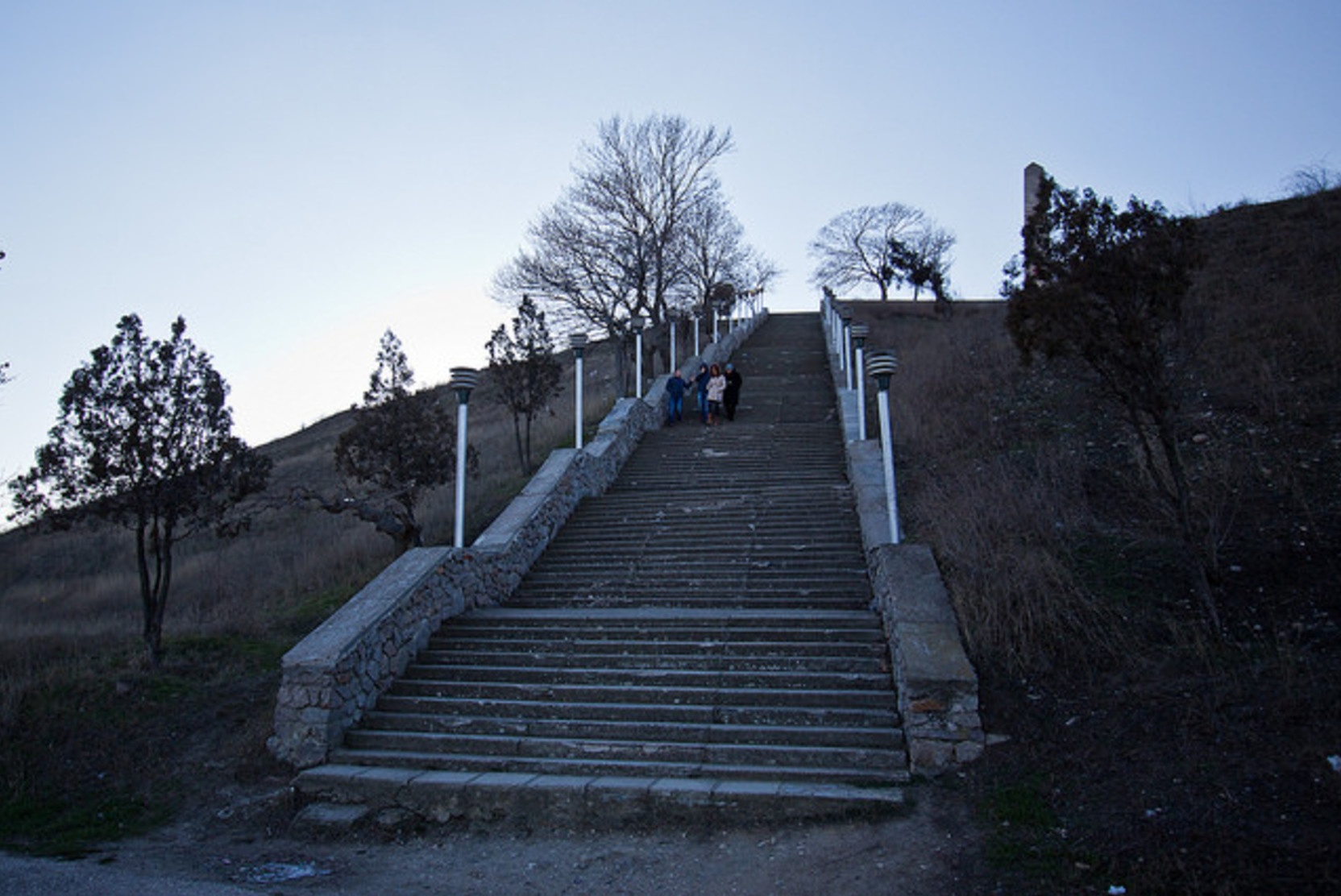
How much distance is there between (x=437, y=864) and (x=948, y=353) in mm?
17926

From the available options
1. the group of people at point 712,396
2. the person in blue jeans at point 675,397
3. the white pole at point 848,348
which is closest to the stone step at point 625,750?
the white pole at point 848,348

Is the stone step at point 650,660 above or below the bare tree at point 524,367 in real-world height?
below

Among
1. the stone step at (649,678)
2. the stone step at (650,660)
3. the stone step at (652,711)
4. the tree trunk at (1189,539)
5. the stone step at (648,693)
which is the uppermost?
the tree trunk at (1189,539)

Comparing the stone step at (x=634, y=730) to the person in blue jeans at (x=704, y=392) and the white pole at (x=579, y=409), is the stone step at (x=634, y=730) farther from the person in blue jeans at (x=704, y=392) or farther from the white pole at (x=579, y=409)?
the person in blue jeans at (x=704, y=392)

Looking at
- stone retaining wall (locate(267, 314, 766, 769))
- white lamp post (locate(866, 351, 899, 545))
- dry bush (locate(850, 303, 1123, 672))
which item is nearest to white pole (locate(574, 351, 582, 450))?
stone retaining wall (locate(267, 314, 766, 769))

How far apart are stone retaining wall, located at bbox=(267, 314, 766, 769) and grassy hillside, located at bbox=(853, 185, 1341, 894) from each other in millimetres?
5211

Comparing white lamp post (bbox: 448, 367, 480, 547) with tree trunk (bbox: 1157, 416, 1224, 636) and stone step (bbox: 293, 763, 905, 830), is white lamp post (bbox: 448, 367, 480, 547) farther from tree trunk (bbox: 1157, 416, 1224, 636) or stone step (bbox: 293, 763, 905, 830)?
tree trunk (bbox: 1157, 416, 1224, 636)

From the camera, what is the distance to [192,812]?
744 cm

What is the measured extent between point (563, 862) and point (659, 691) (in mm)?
2257

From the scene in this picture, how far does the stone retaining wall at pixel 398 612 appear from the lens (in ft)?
26.0

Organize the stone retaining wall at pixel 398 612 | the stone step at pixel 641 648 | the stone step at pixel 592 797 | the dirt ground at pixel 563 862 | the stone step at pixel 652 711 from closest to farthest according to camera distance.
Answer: the dirt ground at pixel 563 862 → the stone step at pixel 592 797 → the stone step at pixel 652 711 → the stone retaining wall at pixel 398 612 → the stone step at pixel 641 648

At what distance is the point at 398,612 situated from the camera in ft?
29.8

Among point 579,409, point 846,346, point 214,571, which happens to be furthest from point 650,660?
point 214,571

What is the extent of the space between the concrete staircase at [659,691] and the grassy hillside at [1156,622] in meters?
1.16
